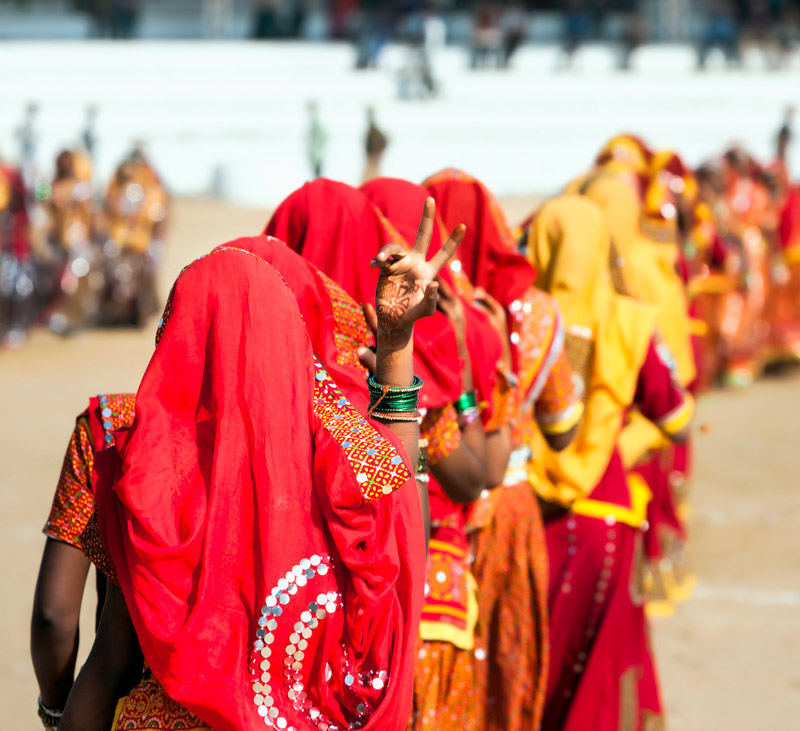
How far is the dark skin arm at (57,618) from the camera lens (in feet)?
7.86

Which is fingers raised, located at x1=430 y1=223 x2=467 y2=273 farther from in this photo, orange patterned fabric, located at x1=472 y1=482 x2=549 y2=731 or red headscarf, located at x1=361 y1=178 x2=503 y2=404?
orange patterned fabric, located at x1=472 y1=482 x2=549 y2=731

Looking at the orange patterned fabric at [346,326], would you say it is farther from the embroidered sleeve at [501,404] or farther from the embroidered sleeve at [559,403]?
the embroidered sleeve at [559,403]

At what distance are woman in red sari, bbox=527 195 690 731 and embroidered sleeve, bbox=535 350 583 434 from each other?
40cm

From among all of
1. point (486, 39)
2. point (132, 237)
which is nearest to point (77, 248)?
point (132, 237)

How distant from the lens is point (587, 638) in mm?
3861

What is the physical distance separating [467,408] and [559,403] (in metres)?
0.76

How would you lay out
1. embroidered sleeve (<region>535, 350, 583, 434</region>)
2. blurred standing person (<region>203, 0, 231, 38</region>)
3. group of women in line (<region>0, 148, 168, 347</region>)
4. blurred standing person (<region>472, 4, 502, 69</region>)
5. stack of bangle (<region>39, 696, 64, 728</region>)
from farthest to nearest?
blurred standing person (<region>203, 0, 231, 38</region>) → blurred standing person (<region>472, 4, 502, 69</region>) → group of women in line (<region>0, 148, 168, 347</region>) → embroidered sleeve (<region>535, 350, 583, 434</region>) → stack of bangle (<region>39, 696, 64, 728</region>)

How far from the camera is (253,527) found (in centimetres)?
200

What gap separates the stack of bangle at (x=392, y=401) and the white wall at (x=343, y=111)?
19.5 metres

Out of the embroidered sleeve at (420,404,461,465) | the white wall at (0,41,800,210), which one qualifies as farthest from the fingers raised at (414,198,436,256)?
the white wall at (0,41,800,210)

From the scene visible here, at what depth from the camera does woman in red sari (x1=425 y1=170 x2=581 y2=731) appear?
11.2ft

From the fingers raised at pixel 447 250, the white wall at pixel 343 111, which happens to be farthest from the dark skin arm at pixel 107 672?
the white wall at pixel 343 111

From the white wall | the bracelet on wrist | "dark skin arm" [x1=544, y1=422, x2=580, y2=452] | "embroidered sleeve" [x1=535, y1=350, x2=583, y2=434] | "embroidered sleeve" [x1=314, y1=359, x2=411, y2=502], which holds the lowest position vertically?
the white wall

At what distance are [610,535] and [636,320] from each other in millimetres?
686
